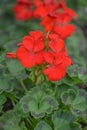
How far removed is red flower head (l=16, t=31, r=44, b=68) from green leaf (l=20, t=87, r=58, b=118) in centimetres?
14

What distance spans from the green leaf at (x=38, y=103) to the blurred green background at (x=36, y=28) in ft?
2.45

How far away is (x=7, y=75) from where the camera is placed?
2002 millimetres

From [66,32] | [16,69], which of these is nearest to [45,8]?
[66,32]

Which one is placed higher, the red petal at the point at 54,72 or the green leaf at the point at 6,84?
the red petal at the point at 54,72

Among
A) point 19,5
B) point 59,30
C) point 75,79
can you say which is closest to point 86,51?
point 19,5

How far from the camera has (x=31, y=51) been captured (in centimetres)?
190

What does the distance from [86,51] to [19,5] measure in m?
0.60

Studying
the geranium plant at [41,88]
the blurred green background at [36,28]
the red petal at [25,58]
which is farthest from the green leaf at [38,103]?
the blurred green background at [36,28]

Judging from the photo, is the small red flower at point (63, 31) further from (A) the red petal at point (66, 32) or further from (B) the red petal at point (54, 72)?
(B) the red petal at point (54, 72)

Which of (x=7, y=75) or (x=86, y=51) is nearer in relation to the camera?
(x=7, y=75)

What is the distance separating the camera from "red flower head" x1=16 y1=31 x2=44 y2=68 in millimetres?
1853

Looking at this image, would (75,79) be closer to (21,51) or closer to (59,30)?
(21,51)

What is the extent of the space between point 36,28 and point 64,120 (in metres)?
1.58

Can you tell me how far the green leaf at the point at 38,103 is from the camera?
1.85 metres
